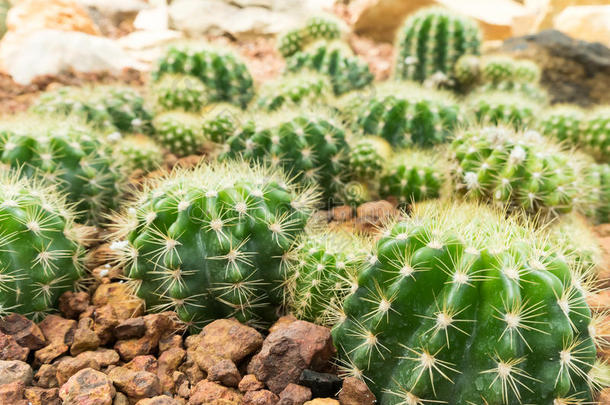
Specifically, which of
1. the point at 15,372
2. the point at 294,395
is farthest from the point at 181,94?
the point at 294,395

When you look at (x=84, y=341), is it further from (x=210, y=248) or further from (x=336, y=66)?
(x=336, y=66)

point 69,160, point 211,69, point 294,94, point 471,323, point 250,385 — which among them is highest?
point 211,69

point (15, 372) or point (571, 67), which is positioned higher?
point (571, 67)

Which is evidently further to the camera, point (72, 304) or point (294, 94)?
point (294, 94)

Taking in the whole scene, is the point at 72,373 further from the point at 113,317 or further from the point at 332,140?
the point at 332,140

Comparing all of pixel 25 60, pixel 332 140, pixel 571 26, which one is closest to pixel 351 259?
pixel 332 140

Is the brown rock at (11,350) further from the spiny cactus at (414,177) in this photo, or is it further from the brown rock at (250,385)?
the spiny cactus at (414,177)

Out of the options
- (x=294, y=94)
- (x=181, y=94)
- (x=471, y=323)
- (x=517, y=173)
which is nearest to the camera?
(x=471, y=323)

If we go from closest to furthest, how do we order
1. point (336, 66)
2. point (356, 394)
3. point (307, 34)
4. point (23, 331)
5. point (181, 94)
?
point (356, 394) → point (23, 331) → point (181, 94) → point (336, 66) → point (307, 34)
